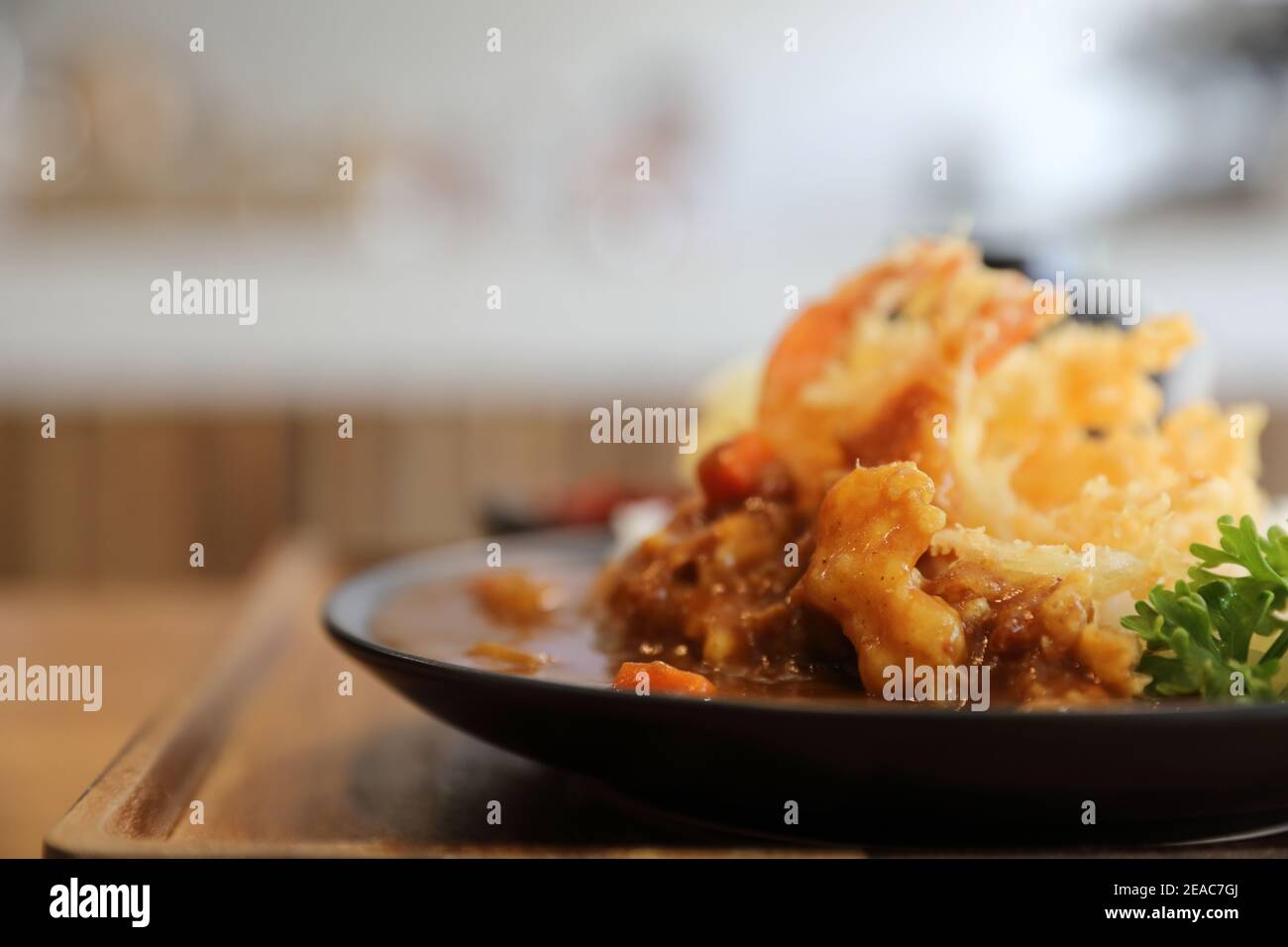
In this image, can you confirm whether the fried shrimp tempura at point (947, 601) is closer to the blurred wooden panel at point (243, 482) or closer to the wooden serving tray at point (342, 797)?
the wooden serving tray at point (342, 797)

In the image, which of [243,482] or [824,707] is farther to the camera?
[243,482]

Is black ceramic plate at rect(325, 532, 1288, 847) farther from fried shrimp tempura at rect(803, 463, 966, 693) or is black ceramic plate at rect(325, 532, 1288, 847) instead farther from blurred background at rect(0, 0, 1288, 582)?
blurred background at rect(0, 0, 1288, 582)

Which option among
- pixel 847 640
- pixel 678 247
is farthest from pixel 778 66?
pixel 847 640

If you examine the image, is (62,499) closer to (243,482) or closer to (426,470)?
(243,482)

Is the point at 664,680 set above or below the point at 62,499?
below

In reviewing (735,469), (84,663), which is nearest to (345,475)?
(84,663)

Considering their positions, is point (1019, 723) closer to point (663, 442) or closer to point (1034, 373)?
point (1034, 373)

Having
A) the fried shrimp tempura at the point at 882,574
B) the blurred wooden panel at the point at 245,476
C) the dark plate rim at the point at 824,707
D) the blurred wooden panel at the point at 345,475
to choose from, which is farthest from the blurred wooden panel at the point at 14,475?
the fried shrimp tempura at the point at 882,574

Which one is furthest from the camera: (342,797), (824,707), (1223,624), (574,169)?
(574,169)
